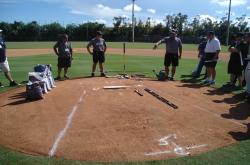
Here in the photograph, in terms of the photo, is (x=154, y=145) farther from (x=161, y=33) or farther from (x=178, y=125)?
(x=161, y=33)

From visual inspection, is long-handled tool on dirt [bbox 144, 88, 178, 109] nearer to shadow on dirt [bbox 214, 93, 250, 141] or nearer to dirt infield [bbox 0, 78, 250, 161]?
dirt infield [bbox 0, 78, 250, 161]

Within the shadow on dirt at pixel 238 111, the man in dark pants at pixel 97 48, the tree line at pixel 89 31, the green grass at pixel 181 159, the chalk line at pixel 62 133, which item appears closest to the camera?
the green grass at pixel 181 159

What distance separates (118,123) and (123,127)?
0.82ft

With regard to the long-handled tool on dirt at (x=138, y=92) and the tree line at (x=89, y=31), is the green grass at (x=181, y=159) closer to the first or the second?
the long-handled tool on dirt at (x=138, y=92)

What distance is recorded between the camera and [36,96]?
860 centimetres

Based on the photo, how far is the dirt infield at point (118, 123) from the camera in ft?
17.8

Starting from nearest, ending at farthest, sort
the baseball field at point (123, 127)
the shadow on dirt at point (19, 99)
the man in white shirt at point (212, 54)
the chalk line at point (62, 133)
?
the baseball field at point (123, 127) → the chalk line at point (62, 133) → the shadow on dirt at point (19, 99) → the man in white shirt at point (212, 54)

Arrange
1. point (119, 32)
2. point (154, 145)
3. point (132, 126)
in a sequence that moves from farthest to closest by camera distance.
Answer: point (119, 32) < point (132, 126) < point (154, 145)

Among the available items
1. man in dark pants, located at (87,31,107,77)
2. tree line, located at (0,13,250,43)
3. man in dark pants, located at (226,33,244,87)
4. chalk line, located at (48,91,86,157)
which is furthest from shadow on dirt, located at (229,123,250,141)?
tree line, located at (0,13,250,43)

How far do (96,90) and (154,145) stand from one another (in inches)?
171

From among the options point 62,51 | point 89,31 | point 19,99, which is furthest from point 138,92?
point 89,31

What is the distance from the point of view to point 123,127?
643 centimetres

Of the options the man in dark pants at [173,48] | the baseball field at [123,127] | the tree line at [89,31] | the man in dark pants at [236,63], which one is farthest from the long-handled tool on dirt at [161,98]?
the tree line at [89,31]

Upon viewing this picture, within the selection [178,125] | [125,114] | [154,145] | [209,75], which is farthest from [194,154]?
[209,75]
